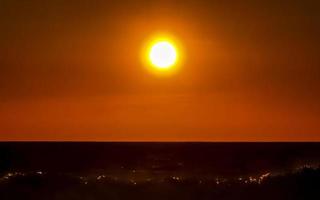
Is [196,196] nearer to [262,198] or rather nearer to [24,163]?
[262,198]

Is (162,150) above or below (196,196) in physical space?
above

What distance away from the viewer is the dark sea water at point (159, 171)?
2975 millimetres

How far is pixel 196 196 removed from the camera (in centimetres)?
300

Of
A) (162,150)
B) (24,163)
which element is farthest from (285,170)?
(24,163)

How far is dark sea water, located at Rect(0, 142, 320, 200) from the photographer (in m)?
2.97

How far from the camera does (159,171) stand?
295cm

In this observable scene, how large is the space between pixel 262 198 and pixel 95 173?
1.21 metres

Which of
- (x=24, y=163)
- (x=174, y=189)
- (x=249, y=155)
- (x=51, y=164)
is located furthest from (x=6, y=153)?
(x=249, y=155)

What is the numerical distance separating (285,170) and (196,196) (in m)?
0.68

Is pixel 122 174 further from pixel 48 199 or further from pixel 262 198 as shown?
pixel 262 198

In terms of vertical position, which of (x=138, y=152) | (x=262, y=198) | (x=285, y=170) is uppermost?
(x=138, y=152)

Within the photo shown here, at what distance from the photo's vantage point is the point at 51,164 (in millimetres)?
3021

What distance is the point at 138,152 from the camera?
3.04 m

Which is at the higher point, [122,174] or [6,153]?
[6,153]
